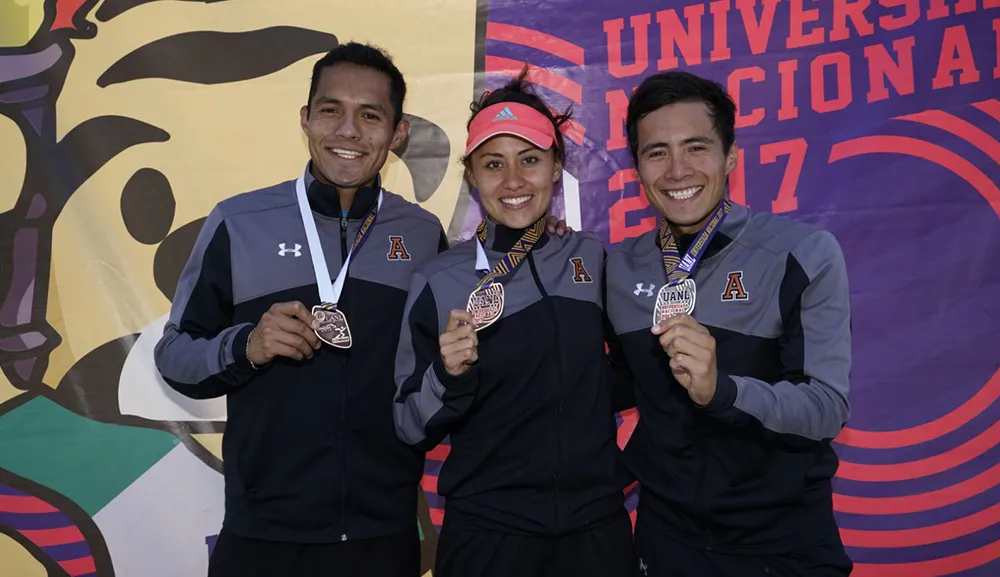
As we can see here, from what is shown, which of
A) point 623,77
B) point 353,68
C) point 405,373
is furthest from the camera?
point 623,77

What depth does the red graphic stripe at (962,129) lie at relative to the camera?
2.62 m

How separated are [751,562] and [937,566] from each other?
145 cm

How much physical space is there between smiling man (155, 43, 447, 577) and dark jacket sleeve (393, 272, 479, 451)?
0.11 m

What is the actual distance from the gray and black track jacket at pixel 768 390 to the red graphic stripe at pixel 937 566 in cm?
118

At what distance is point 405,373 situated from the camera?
1.87 metres

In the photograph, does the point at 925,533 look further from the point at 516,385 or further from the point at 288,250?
the point at 288,250

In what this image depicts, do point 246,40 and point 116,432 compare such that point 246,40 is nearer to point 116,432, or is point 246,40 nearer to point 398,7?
point 398,7

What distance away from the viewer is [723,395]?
5.06ft

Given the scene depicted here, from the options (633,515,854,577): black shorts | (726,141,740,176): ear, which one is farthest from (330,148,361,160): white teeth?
(633,515,854,577): black shorts

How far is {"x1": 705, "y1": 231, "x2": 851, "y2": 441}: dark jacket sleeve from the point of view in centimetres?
158

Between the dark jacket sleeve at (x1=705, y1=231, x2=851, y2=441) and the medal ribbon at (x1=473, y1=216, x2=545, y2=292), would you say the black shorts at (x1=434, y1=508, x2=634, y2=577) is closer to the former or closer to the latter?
the dark jacket sleeve at (x1=705, y1=231, x2=851, y2=441)

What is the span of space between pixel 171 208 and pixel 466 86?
1.34 meters

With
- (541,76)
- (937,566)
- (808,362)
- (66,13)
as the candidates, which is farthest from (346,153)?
(937,566)

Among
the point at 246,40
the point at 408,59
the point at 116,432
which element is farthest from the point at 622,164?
the point at 116,432
